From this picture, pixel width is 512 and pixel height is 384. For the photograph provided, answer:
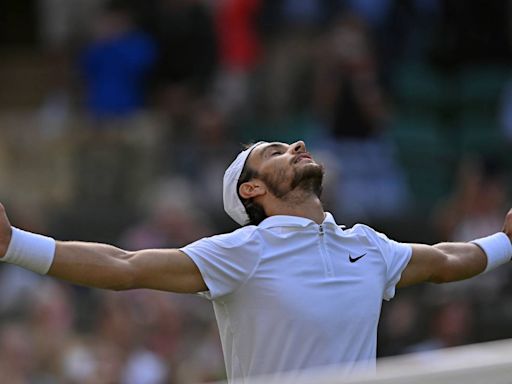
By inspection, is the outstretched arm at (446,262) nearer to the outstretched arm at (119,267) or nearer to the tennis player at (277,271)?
the tennis player at (277,271)

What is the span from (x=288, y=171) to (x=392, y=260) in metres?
0.54

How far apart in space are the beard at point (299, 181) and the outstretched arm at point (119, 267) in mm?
578

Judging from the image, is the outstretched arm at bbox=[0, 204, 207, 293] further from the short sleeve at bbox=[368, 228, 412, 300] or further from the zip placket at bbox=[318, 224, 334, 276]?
the short sleeve at bbox=[368, 228, 412, 300]

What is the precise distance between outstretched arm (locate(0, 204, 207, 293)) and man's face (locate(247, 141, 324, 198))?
1.93 feet

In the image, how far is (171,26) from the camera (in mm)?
14305

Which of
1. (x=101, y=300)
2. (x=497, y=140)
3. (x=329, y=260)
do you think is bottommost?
(x=101, y=300)

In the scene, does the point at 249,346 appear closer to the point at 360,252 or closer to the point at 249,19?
the point at 360,252

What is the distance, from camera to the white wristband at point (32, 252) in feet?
18.1

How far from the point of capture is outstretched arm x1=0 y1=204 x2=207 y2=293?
555 cm

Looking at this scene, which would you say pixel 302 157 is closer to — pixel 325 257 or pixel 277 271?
pixel 325 257

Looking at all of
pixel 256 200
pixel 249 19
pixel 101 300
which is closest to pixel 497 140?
pixel 249 19

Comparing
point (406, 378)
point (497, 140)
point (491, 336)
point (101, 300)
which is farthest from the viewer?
point (497, 140)

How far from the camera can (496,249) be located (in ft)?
21.5

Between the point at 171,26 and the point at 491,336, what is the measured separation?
4965 millimetres
